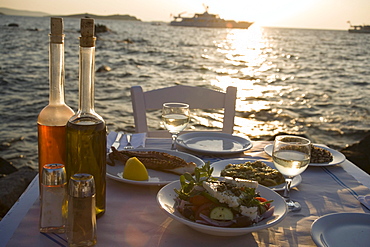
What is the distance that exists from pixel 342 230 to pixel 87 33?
881mm

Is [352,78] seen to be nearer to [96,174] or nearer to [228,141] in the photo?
[228,141]

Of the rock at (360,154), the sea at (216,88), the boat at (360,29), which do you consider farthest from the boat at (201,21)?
the rock at (360,154)

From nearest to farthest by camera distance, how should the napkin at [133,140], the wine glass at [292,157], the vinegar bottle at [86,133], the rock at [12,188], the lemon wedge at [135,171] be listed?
1. the vinegar bottle at [86,133]
2. the wine glass at [292,157]
3. the lemon wedge at [135,171]
4. the napkin at [133,140]
5. the rock at [12,188]

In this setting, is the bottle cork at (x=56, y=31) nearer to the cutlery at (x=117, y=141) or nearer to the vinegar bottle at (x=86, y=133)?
the vinegar bottle at (x=86, y=133)

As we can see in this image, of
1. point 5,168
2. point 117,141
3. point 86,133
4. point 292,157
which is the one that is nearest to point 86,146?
point 86,133

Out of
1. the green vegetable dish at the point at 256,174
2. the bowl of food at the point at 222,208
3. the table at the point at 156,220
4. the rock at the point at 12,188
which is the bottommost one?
the rock at the point at 12,188

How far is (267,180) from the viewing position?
1.49 m

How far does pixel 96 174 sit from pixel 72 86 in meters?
11.9

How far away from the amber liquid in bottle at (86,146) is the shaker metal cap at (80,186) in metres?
0.15

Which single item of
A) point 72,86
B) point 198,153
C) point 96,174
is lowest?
point 72,86

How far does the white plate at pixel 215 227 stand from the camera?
105cm

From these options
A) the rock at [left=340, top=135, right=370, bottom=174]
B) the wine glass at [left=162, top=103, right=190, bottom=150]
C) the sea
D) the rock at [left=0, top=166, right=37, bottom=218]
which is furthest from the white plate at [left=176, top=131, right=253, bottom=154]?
the sea

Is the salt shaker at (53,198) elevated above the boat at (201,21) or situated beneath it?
situated beneath

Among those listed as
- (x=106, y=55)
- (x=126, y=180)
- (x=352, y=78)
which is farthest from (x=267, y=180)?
(x=106, y=55)
